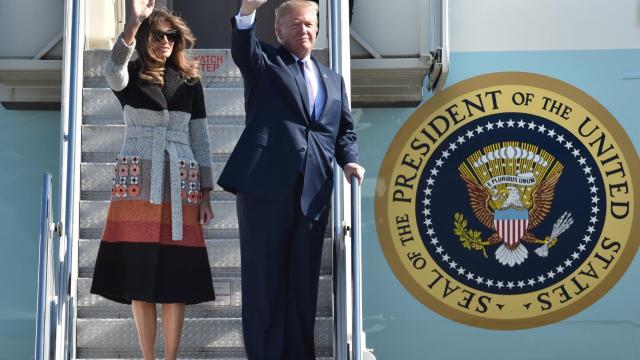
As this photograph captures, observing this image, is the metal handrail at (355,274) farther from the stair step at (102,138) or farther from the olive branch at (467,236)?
the olive branch at (467,236)

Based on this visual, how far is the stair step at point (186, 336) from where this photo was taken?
4234 millimetres

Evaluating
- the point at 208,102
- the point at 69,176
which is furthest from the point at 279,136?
the point at 208,102

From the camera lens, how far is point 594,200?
545 centimetres

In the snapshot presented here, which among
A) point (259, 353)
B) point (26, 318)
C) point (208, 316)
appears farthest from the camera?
point (26, 318)

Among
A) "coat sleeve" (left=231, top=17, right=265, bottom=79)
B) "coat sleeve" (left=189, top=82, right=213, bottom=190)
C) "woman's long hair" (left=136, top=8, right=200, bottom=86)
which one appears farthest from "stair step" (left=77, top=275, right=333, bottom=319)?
"coat sleeve" (left=231, top=17, right=265, bottom=79)

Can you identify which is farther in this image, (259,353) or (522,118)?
(522,118)

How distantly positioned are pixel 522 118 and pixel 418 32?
80cm

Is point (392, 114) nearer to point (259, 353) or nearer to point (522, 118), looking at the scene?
point (522, 118)

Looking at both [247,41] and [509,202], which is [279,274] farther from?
[509,202]

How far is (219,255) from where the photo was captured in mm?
4488

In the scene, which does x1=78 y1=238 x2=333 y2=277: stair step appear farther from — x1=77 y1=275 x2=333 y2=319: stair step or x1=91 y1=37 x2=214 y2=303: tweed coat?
x1=91 y1=37 x2=214 y2=303: tweed coat

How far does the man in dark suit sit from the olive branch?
1.78m

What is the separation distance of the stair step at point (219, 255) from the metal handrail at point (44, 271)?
635 millimetres

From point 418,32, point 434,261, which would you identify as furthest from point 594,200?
point 418,32
